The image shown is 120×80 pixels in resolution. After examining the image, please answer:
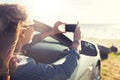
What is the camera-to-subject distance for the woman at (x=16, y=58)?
7.93ft

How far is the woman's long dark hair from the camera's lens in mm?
2410

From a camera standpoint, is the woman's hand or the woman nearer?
the woman

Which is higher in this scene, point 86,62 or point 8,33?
point 8,33

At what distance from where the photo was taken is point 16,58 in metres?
2.57

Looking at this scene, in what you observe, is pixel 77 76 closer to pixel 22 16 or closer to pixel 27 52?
pixel 27 52

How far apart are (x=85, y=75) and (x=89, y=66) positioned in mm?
208

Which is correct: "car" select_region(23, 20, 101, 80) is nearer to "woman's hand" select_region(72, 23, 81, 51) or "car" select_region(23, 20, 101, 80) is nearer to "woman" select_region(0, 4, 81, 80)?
"woman's hand" select_region(72, 23, 81, 51)

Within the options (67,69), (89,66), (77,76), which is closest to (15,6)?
(67,69)

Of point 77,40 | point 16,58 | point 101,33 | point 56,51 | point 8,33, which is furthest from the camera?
point 101,33

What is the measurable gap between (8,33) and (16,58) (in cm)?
24

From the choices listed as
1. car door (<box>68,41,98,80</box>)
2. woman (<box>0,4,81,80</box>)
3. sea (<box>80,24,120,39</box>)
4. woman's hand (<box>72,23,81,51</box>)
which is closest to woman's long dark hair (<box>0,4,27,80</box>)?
woman (<box>0,4,81,80</box>)

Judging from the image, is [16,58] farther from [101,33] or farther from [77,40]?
[101,33]

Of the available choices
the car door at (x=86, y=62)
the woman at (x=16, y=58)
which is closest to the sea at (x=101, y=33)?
the car door at (x=86, y=62)

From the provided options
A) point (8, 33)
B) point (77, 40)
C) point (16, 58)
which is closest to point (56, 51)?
point (77, 40)
